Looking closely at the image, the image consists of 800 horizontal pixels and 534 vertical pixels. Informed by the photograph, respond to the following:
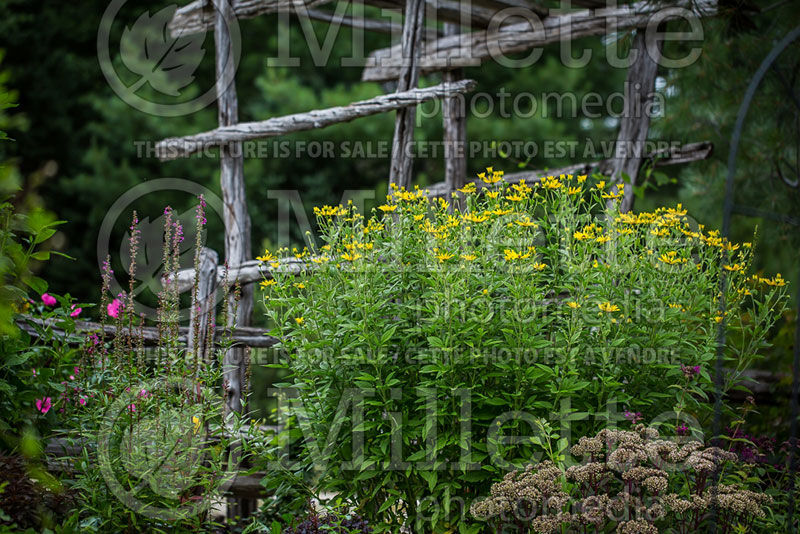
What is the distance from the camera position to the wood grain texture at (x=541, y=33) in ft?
15.0

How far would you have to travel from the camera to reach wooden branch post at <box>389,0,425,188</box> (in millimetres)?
4641

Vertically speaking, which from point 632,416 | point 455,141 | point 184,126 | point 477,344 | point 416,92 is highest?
point 184,126

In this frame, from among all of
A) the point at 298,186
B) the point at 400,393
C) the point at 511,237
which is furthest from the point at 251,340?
the point at 298,186

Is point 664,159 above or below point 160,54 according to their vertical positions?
below

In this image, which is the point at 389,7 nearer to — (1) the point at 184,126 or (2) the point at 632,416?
(2) the point at 632,416

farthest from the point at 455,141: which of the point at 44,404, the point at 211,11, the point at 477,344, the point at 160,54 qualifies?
the point at 160,54

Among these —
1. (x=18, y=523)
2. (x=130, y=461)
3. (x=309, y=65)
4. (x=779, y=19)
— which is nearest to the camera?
(x=18, y=523)

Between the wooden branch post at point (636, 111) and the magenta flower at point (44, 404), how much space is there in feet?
11.5

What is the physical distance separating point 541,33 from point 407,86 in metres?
1.06

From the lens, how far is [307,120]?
4.93 meters

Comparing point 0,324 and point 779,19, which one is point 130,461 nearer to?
point 0,324

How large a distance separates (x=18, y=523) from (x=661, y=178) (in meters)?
4.01

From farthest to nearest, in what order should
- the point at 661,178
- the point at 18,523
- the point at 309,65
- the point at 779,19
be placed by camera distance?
the point at 309,65, the point at 779,19, the point at 661,178, the point at 18,523

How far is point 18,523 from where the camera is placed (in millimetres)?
2398
